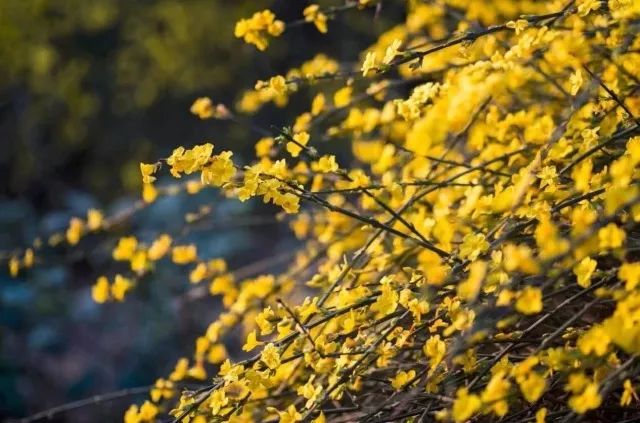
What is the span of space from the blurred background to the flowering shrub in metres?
2.45

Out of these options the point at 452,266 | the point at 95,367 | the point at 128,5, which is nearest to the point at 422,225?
the point at 452,266

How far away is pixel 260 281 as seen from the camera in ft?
7.30

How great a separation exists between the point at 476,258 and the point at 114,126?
4229 mm

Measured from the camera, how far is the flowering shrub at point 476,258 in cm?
128

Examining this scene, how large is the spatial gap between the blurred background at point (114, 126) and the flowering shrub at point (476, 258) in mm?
2449

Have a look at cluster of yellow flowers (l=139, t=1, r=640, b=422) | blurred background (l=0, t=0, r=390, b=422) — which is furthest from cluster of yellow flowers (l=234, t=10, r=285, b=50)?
blurred background (l=0, t=0, r=390, b=422)

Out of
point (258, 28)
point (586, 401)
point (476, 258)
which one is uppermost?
point (258, 28)

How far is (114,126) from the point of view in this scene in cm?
541

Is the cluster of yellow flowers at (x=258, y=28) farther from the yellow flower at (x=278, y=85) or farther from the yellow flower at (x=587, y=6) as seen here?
the yellow flower at (x=587, y=6)

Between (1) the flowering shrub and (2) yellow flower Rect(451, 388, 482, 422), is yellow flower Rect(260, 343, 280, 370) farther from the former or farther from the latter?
(2) yellow flower Rect(451, 388, 482, 422)

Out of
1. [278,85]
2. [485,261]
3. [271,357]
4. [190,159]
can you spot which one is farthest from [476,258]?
[278,85]

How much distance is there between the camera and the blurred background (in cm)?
474

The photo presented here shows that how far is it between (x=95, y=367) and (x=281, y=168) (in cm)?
302

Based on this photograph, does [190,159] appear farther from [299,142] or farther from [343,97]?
[343,97]
